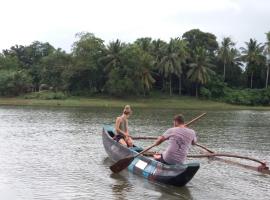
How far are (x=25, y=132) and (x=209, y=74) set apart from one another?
64.2 m

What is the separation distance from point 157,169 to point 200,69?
73.6 metres

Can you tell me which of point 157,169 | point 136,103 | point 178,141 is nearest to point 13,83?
point 136,103

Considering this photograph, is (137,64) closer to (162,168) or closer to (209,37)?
(209,37)

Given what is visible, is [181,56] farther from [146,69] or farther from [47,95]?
[47,95]

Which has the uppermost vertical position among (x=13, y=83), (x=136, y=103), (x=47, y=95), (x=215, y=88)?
(x=13, y=83)

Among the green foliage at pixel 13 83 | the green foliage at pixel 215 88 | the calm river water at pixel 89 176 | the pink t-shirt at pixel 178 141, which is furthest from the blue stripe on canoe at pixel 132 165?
the green foliage at pixel 215 88

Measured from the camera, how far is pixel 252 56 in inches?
3819

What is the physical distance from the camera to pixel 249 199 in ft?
49.6

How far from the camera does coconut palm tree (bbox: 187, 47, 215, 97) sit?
8946 cm

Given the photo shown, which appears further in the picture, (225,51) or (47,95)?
(225,51)

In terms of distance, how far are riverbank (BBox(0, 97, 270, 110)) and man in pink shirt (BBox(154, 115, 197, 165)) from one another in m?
60.6

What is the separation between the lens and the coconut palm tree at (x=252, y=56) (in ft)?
318

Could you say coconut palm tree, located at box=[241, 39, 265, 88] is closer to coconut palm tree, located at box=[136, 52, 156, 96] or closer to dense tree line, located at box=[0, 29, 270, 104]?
dense tree line, located at box=[0, 29, 270, 104]

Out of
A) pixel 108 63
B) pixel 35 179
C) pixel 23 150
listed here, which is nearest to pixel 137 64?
pixel 108 63
